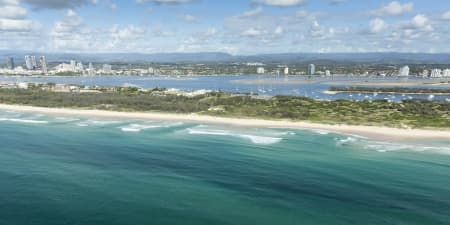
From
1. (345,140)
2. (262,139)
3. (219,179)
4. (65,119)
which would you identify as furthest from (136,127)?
(345,140)

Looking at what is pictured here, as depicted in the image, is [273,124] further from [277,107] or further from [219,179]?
[219,179]

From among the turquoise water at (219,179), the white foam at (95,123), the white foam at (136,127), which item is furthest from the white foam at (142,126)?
the white foam at (95,123)

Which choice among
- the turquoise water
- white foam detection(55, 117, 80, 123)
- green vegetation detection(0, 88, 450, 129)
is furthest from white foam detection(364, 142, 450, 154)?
white foam detection(55, 117, 80, 123)

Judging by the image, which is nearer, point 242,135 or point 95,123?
→ point 242,135

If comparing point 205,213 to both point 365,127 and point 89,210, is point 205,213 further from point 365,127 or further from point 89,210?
point 365,127

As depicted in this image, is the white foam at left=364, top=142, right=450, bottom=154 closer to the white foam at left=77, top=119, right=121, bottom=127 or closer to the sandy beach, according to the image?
the sandy beach

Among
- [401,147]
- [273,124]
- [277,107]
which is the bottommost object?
[401,147]
